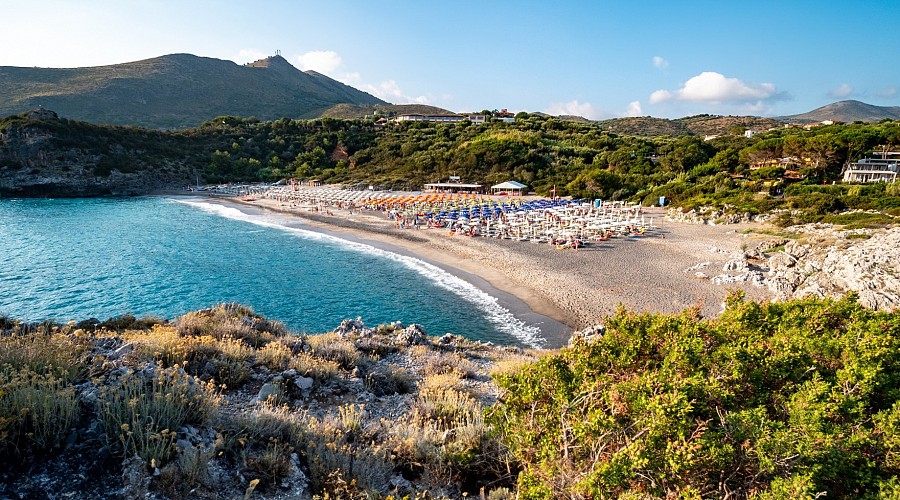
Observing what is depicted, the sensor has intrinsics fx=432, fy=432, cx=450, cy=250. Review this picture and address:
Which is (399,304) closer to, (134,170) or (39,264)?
(39,264)

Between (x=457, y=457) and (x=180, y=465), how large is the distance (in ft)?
7.81

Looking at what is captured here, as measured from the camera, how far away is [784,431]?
3.06 metres

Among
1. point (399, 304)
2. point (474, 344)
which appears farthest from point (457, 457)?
point (399, 304)

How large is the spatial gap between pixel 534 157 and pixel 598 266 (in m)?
38.2

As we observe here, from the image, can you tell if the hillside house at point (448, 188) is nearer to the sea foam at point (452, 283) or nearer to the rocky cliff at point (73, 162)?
the sea foam at point (452, 283)

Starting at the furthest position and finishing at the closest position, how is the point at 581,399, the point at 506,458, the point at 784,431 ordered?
the point at 506,458
the point at 581,399
the point at 784,431

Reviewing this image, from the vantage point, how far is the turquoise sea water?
1543 centimetres

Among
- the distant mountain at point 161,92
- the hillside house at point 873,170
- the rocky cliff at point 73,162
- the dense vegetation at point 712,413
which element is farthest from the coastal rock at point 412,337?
the distant mountain at point 161,92

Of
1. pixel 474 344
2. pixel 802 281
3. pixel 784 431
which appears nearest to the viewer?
pixel 784 431

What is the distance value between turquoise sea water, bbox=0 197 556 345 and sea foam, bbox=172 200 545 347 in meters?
Answer: 0.07

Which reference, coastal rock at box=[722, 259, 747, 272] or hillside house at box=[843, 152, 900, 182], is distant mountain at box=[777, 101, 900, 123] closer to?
hillside house at box=[843, 152, 900, 182]

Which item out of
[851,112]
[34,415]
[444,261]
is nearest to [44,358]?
[34,415]

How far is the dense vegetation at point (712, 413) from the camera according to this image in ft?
9.62

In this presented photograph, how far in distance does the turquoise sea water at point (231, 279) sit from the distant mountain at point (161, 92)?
79.5 meters
